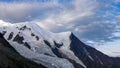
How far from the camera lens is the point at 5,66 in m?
195

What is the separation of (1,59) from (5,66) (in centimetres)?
582

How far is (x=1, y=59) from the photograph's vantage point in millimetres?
199000
